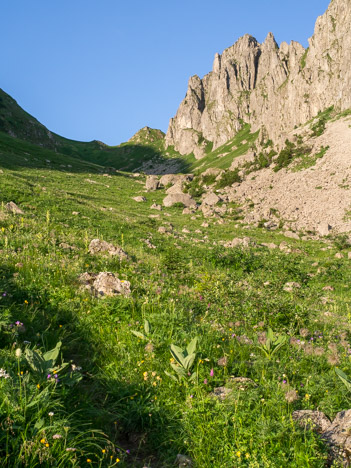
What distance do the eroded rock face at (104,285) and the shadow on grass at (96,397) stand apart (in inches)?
41.9

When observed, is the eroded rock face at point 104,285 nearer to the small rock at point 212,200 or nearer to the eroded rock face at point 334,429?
the eroded rock face at point 334,429

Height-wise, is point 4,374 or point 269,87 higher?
point 269,87

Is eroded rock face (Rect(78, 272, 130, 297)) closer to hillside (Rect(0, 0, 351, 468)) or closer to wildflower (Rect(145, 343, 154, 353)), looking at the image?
hillside (Rect(0, 0, 351, 468))

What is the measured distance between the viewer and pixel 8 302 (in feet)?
16.2

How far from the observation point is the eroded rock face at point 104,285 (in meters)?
6.21

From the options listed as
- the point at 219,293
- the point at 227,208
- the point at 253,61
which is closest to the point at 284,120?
the point at 227,208

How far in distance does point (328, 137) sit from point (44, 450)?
55.7 meters

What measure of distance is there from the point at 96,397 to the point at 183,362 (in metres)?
1.22

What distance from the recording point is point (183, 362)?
399 cm

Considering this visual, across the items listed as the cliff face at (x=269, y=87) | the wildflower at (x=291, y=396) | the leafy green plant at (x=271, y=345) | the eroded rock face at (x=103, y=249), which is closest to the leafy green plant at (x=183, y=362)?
the wildflower at (x=291, y=396)

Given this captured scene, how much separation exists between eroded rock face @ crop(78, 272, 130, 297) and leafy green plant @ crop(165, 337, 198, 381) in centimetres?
234

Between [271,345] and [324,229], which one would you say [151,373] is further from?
[324,229]

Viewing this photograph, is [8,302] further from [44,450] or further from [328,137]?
[328,137]

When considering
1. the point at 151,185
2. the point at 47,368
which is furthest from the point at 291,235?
the point at 151,185
